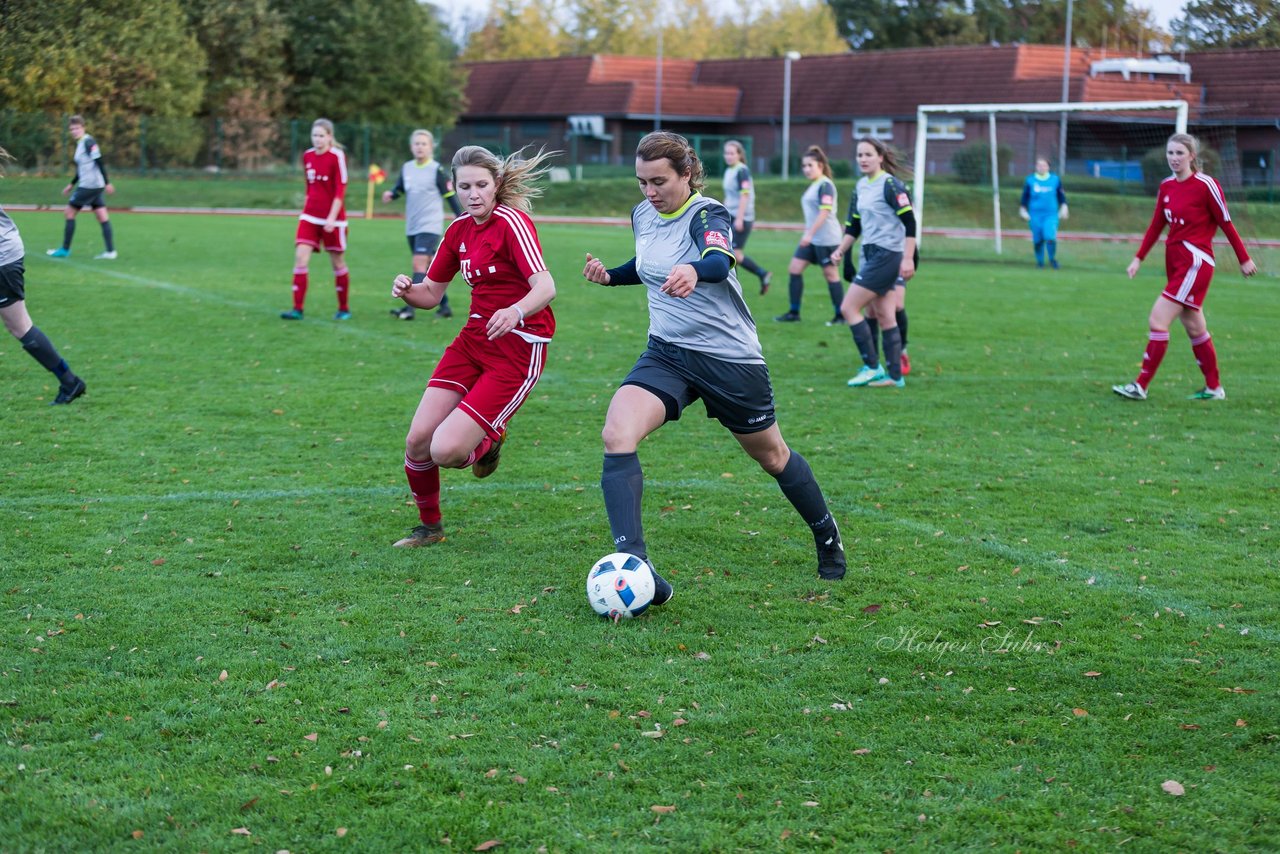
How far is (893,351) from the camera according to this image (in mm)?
10406

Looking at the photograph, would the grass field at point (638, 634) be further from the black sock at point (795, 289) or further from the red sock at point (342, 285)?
the black sock at point (795, 289)

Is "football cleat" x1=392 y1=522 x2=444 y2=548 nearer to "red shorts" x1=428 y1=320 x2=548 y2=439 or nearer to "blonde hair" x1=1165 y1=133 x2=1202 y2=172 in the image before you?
"red shorts" x1=428 y1=320 x2=548 y2=439

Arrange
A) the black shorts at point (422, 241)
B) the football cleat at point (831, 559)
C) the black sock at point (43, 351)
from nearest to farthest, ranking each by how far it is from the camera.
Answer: the football cleat at point (831, 559), the black sock at point (43, 351), the black shorts at point (422, 241)

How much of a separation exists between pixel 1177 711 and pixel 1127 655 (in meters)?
0.49

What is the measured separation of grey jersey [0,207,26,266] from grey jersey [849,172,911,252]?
6.41m

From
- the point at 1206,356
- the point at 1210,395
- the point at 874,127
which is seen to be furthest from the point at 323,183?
the point at 874,127

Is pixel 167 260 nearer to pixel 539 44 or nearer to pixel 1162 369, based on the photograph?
pixel 1162 369

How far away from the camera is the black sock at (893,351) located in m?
10.4

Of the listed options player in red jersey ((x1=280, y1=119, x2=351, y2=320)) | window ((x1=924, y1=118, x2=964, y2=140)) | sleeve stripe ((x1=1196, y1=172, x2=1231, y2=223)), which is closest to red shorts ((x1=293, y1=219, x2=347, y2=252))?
player in red jersey ((x1=280, y1=119, x2=351, y2=320))

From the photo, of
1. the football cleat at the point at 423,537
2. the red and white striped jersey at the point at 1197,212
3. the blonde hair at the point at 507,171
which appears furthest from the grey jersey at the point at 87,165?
the red and white striped jersey at the point at 1197,212

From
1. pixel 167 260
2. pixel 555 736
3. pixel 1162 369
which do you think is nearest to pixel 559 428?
pixel 555 736

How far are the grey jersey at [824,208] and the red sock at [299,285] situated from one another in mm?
5521

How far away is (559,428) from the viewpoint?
8641 mm

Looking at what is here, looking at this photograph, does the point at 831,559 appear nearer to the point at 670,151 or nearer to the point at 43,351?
the point at 670,151
